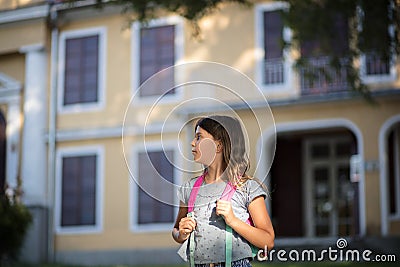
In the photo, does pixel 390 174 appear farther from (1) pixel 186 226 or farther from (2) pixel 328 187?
(1) pixel 186 226

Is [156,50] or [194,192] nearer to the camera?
[194,192]

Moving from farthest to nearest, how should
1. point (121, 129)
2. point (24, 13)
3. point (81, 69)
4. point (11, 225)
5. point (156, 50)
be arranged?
point (24, 13) → point (81, 69) → point (156, 50) → point (121, 129) → point (11, 225)

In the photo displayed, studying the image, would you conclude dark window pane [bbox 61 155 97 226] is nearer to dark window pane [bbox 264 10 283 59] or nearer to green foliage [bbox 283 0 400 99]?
dark window pane [bbox 264 10 283 59]

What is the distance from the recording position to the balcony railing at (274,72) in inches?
553

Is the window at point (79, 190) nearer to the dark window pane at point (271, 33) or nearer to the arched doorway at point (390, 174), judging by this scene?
the dark window pane at point (271, 33)

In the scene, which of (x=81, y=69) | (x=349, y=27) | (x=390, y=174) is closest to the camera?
(x=349, y=27)

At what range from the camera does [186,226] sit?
2428 mm

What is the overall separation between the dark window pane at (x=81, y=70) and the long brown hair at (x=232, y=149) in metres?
13.1

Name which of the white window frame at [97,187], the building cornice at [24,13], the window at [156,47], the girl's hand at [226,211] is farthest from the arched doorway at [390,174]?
the girl's hand at [226,211]

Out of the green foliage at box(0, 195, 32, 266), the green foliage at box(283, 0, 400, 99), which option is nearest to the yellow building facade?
the green foliage at box(0, 195, 32, 266)

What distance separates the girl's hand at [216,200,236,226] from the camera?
7.79 ft

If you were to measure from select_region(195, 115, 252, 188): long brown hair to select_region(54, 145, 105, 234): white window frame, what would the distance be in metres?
12.7

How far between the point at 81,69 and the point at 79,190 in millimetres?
2311

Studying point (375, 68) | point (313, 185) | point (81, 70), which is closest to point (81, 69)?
point (81, 70)
